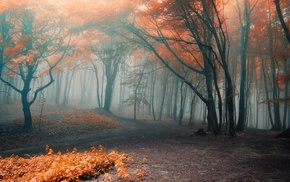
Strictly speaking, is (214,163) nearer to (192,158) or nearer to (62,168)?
(192,158)

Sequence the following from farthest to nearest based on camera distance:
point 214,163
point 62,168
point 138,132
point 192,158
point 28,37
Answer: point 138,132 < point 28,37 < point 192,158 < point 214,163 < point 62,168

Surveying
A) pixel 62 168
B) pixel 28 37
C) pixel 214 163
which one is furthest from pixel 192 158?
pixel 28 37

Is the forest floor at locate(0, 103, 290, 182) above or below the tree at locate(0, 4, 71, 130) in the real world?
below

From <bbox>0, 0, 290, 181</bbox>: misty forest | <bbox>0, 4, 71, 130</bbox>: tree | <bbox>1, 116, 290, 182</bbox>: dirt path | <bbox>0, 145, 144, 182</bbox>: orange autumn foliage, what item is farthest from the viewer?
<bbox>0, 4, 71, 130</bbox>: tree

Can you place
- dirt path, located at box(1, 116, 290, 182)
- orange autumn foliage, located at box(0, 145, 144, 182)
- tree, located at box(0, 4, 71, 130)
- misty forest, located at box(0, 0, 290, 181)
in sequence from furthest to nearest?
tree, located at box(0, 4, 71, 130) → misty forest, located at box(0, 0, 290, 181) → dirt path, located at box(1, 116, 290, 182) → orange autumn foliage, located at box(0, 145, 144, 182)

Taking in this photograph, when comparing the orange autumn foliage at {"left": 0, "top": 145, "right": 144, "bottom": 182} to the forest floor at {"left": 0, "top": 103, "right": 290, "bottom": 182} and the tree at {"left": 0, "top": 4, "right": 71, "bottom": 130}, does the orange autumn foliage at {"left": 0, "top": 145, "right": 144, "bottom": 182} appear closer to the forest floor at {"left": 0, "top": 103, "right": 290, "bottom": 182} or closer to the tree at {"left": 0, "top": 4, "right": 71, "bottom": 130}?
the forest floor at {"left": 0, "top": 103, "right": 290, "bottom": 182}

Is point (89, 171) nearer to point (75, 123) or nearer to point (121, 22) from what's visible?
point (121, 22)

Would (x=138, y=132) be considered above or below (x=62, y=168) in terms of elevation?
below

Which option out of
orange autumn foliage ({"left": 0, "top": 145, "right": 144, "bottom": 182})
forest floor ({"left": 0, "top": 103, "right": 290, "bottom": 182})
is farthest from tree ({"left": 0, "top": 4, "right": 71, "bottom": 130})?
orange autumn foliage ({"left": 0, "top": 145, "right": 144, "bottom": 182})

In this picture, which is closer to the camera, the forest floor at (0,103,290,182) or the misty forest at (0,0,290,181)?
the forest floor at (0,103,290,182)

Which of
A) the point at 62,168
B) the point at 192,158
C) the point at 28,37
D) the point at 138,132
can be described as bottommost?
the point at 138,132

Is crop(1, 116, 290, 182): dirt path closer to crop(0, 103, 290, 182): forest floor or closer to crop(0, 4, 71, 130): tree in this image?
crop(0, 103, 290, 182): forest floor

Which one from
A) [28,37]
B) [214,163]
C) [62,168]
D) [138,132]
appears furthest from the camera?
[138,132]

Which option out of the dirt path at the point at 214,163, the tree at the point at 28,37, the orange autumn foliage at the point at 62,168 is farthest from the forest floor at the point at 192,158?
the tree at the point at 28,37
